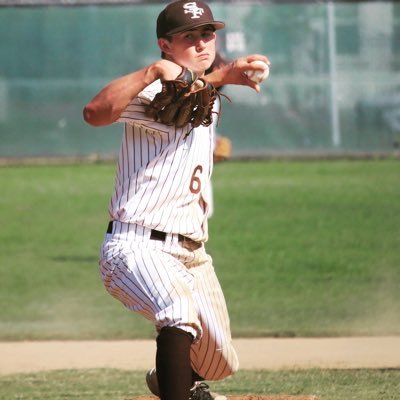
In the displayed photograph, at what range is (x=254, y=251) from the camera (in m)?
12.2

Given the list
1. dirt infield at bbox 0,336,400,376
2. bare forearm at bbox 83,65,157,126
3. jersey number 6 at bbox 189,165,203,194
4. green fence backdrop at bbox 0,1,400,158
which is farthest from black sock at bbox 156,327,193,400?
green fence backdrop at bbox 0,1,400,158

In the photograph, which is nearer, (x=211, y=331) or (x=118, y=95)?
(x=118, y=95)

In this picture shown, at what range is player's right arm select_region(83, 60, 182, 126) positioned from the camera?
4.02 metres

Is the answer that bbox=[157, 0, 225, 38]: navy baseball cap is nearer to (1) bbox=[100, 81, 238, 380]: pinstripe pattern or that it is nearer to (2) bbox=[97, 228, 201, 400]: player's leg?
(1) bbox=[100, 81, 238, 380]: pinstripe pattern

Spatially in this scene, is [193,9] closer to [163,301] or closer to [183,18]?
[183,18]

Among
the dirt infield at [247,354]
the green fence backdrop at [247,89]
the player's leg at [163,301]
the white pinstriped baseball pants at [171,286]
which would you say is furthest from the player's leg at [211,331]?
the green fence backdrop at [247,89]

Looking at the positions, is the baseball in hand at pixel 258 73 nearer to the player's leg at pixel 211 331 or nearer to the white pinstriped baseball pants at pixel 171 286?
the white pinstriped baseball pants at pixel 171 286

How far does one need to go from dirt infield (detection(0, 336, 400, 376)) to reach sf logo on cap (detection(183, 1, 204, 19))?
9.50 feet

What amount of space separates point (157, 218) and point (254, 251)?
799 centimetres

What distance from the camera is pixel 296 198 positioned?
16.5 meters

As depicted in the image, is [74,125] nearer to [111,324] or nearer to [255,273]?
[255,273]

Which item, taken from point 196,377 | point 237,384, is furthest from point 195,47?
point 237,384

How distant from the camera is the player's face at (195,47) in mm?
4316

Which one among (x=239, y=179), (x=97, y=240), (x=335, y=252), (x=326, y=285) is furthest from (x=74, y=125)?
(x=326, y=285)
